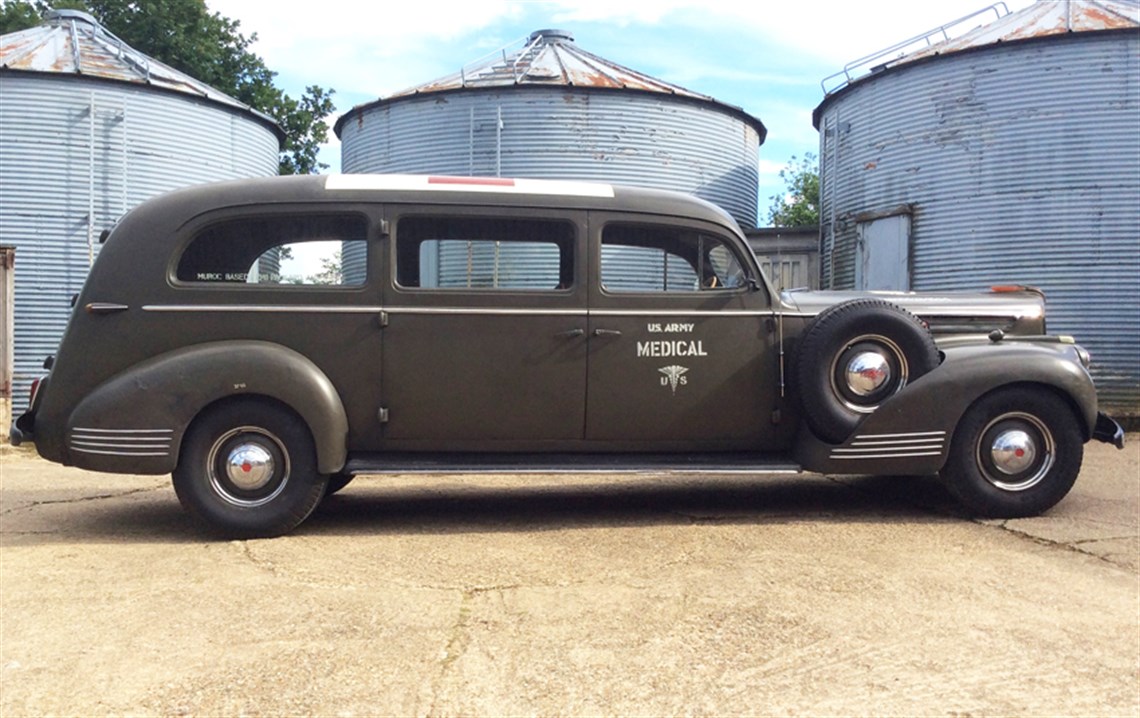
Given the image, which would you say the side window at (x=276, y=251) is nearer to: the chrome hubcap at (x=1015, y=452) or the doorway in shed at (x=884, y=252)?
the chrome hubcap at (x=1015, y=452)

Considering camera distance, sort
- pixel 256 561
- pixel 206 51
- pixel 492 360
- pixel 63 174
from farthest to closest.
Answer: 1. pixel 206 51
2. pixel 63 174
3. pixel 492 360
4. pixel 256 561

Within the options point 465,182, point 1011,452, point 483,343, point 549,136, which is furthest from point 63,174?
point 1011,452

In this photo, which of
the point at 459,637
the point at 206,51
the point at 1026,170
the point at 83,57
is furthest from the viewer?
the point at 206,51

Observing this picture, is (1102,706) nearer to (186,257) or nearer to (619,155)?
(186,257)

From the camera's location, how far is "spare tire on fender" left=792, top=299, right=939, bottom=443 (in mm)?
5703

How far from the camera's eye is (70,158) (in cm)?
1445

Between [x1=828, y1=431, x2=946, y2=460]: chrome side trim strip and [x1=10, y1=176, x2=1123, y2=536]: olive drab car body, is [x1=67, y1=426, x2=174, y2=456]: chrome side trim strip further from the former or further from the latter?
[x1=828, y1=431, x2=946, y2=460]: chrome side trim strip

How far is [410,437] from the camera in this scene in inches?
226

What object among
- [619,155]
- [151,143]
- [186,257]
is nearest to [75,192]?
[151,143]

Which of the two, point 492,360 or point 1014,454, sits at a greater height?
point 492,360

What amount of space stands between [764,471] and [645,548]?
1.06 metres

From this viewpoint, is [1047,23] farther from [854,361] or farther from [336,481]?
[336,481]

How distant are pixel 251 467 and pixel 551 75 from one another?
39.1 feet

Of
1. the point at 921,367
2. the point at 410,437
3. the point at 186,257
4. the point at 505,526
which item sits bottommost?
the point at 505,526
